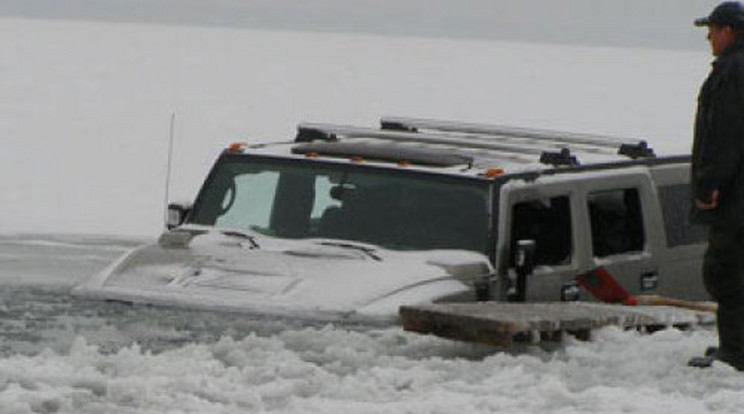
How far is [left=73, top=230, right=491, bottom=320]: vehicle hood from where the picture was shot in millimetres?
10445

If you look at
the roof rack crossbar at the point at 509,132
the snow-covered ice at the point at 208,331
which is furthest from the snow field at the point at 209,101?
the roof rack crossbar at the point at 509,132

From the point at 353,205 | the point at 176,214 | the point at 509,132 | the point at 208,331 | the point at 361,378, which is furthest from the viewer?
the point at 509,132

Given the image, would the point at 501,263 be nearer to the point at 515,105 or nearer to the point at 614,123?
the point at 614,123

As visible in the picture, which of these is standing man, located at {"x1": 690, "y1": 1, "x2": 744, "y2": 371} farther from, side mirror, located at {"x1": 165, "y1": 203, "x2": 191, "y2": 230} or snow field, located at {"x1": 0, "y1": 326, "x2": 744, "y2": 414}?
side mirror, located at {"x1": 165, "y1": 203, "x2": 191, "y2": 230}

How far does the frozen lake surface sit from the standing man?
18.4 inches

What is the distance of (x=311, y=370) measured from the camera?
10.0 metres

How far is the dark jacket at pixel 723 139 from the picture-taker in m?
10.1

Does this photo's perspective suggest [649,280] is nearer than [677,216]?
Yes

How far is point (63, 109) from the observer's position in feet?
184

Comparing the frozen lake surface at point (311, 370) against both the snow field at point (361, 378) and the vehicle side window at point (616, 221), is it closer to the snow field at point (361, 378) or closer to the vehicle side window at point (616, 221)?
the snow field at point (361, 378)

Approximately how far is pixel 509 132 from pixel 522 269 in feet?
6.34

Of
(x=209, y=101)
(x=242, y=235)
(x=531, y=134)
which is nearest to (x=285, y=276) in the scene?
(x=242, y=235)

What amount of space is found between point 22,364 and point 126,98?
5484 cm

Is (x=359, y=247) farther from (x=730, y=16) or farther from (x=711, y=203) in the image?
(x=730, y=16)
